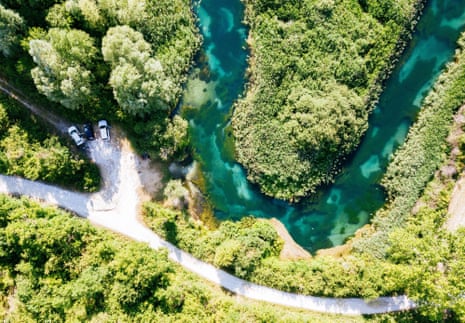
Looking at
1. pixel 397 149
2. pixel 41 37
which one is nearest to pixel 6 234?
pixel 41 37

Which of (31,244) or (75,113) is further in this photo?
(75,113)

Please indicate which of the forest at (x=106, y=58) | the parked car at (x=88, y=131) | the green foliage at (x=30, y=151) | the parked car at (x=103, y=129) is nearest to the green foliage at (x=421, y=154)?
the forest at (x=106, y=58)

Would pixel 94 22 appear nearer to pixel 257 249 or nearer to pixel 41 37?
pixel 41 37

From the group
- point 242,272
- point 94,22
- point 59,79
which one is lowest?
point 242,272

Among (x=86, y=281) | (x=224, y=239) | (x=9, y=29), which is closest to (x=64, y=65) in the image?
(x=9, y=29)

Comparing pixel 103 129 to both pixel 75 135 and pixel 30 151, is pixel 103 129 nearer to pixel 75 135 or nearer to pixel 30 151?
pixel 75 135

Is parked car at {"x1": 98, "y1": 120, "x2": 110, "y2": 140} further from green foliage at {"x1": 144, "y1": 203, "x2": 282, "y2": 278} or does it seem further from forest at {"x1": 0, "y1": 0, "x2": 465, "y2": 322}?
green foliage at {"x1": 144, "y1": 203, "x2": 282, "y2": 278}

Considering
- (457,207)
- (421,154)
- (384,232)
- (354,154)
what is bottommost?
(384,232)
